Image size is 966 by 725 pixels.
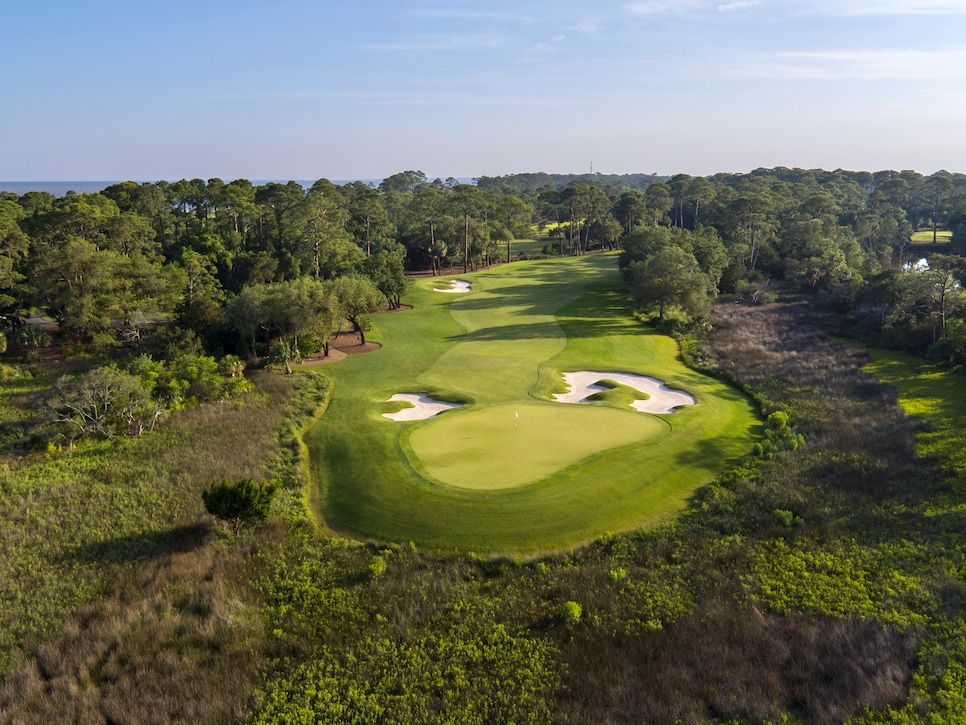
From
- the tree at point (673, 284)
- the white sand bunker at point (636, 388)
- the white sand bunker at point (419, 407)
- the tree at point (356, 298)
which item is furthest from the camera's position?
the tree at point (673, 284)

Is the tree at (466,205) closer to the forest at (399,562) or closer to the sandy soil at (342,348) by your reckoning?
the sandy soil at (342,348)

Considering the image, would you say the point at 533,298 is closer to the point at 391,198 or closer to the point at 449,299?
the point at 449,299

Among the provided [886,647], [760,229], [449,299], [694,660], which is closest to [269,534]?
[694,660]

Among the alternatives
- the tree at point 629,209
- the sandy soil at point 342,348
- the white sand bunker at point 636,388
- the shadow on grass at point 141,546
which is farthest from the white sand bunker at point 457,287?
the shadow on grass at point 141,546

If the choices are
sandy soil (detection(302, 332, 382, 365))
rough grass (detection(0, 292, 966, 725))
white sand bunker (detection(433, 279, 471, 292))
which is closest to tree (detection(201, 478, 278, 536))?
rough grass (detection(0, 292, 966, 725))

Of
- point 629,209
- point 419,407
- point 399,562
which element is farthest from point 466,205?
point 399,562

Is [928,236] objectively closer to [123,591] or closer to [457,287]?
[457,287]
